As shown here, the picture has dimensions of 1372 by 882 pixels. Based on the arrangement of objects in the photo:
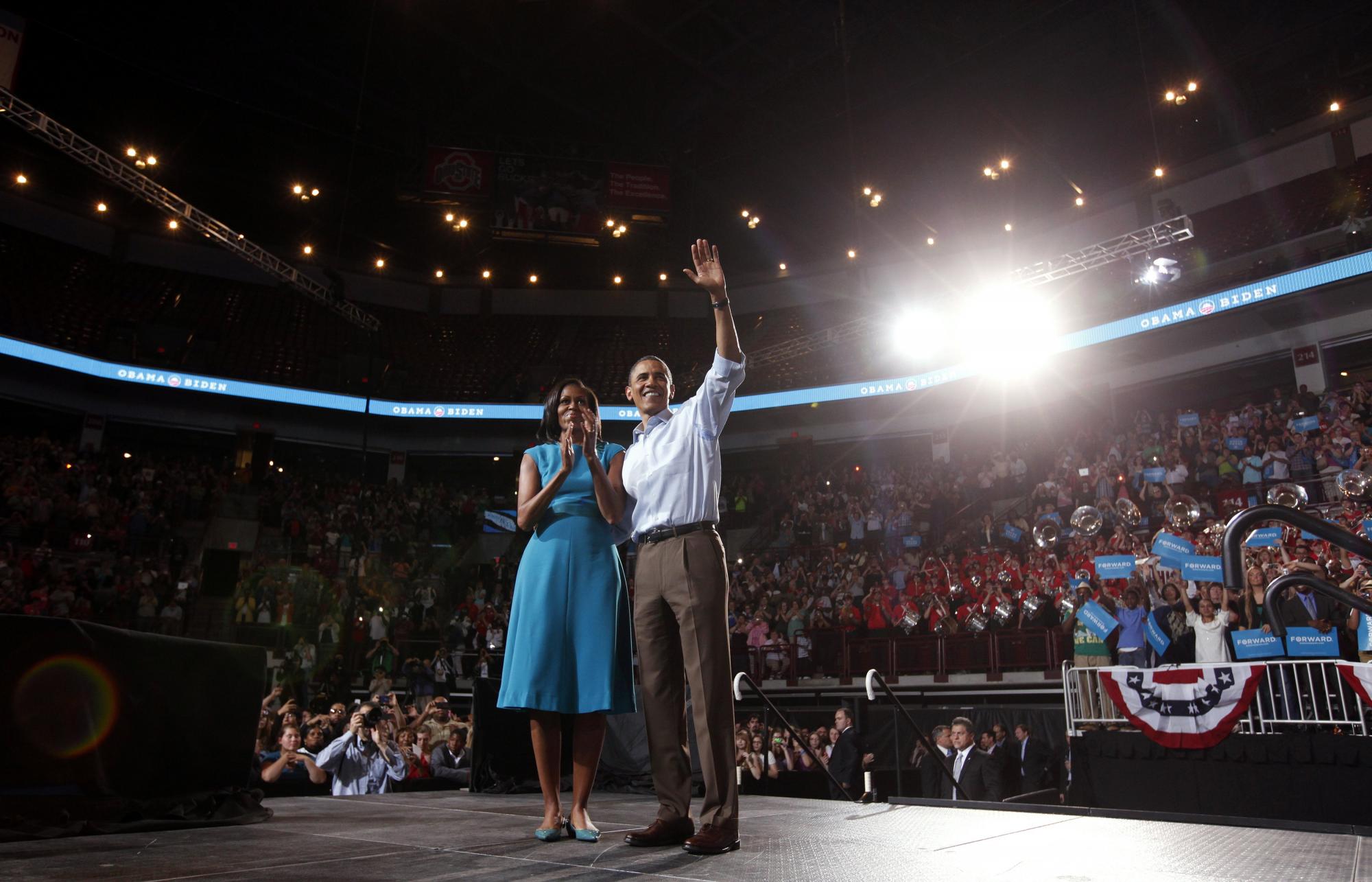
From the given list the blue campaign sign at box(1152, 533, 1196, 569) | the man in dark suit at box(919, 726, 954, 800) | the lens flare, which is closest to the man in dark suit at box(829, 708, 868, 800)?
the man in dark suit at box(919, 726, 954, 800)

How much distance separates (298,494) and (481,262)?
9408mm

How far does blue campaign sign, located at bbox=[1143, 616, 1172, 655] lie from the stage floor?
5.50 m

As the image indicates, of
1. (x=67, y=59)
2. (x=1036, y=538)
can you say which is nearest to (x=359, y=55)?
(x=67, y=59)

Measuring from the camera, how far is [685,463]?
278 centimetres

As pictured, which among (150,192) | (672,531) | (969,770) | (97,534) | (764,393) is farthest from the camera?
(764,393)

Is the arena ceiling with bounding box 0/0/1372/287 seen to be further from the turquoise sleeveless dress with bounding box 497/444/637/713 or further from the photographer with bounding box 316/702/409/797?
the turquoise sleeveless dress with bounding box 497/444/637/713

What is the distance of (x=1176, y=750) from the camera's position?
236 inches

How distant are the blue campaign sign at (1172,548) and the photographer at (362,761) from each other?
627 cm

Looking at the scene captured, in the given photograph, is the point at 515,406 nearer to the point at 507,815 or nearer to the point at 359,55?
the point at 359,55

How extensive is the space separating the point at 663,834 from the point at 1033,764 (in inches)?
257

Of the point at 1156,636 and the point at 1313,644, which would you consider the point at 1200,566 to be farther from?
the point at 1156,636

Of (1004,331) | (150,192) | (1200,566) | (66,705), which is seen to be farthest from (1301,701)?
(150,192)

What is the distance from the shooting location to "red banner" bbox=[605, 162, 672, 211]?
18500 millimetres

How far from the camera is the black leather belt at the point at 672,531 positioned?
2.72 meters
